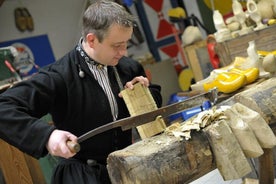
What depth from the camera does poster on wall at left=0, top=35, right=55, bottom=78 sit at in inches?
209

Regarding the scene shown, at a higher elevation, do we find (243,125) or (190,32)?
(190,32)

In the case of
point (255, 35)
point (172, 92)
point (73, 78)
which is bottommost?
point (172, 92)

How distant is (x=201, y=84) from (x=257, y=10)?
0.98 metres

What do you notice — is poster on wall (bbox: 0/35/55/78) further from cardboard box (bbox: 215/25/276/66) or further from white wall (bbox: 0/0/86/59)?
cardboard box (bbox: 215/25/276/66)

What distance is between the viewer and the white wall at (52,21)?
211 inches

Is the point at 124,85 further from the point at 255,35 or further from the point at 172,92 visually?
the point at 172,92

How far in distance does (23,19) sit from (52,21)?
0.64m

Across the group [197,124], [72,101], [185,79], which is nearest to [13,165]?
[72,101]

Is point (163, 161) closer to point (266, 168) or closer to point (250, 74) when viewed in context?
point (266, 168)

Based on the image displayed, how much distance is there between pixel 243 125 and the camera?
1565mm

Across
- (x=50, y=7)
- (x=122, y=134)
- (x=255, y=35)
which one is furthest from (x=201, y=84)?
(x=50, y=7)

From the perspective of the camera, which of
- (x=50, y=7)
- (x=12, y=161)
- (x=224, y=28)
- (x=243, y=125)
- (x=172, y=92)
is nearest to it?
(x=243, y=125)

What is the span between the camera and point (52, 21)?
19.6 ft

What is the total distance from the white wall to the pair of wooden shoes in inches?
2.4
